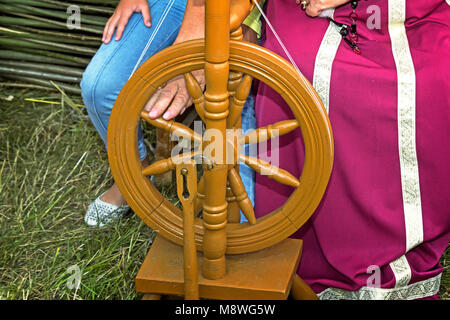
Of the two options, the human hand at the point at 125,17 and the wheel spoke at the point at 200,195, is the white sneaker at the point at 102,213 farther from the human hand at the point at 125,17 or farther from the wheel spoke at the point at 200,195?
the wheel spoke at the point at 200,195

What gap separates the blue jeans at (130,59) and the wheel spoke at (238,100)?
407mm

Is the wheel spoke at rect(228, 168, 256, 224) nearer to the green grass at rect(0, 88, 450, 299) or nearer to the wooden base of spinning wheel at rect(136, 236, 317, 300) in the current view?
the wooden base of spinning wheel at rect(136, 236, 317, 300)

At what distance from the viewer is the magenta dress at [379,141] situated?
5.38ft

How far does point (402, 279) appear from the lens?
1.76 meters

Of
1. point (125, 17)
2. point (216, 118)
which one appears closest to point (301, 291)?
point (216, 118)

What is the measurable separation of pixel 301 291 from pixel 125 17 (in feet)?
3.04

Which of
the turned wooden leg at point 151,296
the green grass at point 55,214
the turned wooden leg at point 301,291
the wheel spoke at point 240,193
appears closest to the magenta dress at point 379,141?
the turned wooden leg at point 301,291

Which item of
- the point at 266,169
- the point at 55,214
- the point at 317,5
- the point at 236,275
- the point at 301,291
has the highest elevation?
the point at 317,5

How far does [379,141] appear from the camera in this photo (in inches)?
65.7

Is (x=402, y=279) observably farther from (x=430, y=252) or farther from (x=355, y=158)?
(x=355, y=158)

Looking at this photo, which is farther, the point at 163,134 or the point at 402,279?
the point at 163,134

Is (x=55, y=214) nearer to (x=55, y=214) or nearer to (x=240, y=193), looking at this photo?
(x=55, y=214)

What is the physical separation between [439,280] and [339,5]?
78cm

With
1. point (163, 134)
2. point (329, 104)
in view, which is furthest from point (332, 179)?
point (163, 134)
